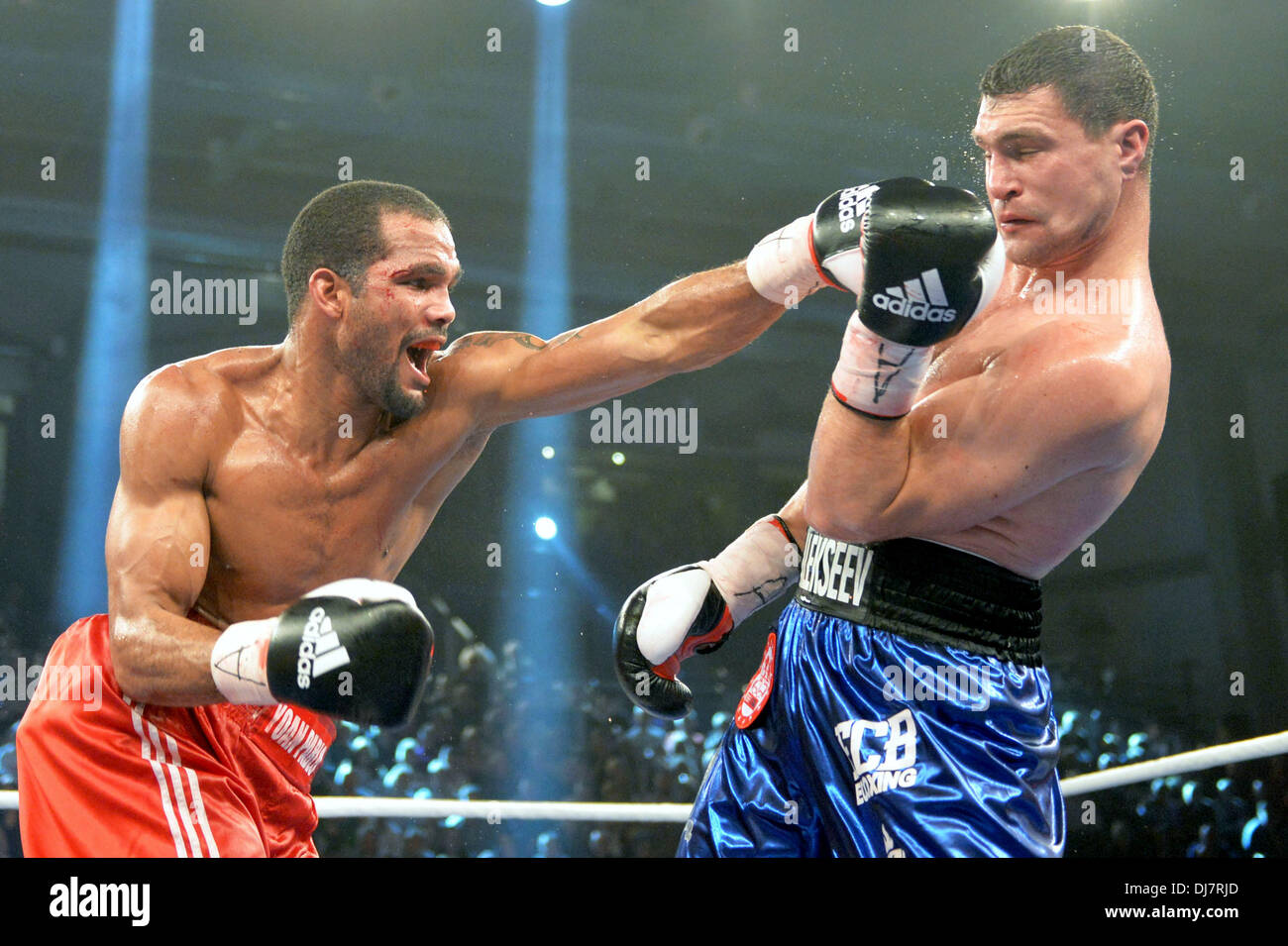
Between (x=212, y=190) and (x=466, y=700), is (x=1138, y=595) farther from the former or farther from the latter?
(x=212, y=190)

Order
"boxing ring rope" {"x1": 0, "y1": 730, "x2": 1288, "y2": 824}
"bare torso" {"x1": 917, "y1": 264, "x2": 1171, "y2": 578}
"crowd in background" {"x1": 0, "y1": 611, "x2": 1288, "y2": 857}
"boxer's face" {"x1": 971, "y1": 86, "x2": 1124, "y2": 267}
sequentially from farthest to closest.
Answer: "crowd in background" {"x1": 0, "y1": 611, "x2": 1288, "y2": 857} < "boxing ring rope" {"x1": 0, "y1": 730, "x2": 1288, "y2": 824} < "boxer's face" {"x1": 971, "y1": 86, "x2": 1124, "y2": 267} < "bare torso" {"x1": 917, "y1": 264, "x2": 1171, "y2": 578}

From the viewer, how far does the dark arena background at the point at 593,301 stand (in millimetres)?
4398

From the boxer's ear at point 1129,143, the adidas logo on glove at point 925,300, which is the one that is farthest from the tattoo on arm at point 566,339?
the boxer's ear at point 1129,143

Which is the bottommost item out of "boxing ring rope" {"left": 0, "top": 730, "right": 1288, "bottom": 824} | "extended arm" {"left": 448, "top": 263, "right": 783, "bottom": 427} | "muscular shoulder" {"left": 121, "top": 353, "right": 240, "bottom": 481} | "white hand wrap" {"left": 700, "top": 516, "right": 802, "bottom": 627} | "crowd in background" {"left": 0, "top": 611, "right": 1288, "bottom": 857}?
"crowd in background" {"left": 0, "top": 611, "right": 1288, "bottom": 857}

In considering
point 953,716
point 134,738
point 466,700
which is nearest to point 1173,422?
point 466,700

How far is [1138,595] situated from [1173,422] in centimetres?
89

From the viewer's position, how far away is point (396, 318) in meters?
1.66

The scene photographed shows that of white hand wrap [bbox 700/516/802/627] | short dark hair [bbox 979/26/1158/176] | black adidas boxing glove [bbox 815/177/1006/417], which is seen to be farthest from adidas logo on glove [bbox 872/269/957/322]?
white hand wrap [bbox 700/516/802/627]

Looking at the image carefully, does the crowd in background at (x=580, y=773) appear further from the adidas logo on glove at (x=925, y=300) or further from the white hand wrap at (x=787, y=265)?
the adidas logo on glove at (x=925, y=300)

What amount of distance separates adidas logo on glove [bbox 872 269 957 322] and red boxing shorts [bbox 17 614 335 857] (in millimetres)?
1150

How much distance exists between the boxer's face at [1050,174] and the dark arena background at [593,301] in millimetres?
3096

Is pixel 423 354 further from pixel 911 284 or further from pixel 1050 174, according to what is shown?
pixel 1050 174

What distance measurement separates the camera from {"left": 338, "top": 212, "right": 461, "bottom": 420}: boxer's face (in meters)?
1.65

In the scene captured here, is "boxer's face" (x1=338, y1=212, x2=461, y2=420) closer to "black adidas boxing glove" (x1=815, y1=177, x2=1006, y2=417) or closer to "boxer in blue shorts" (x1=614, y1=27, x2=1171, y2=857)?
"boxer in blue shorts" (x1=614, y1=27, x2=1171, y2=857)
